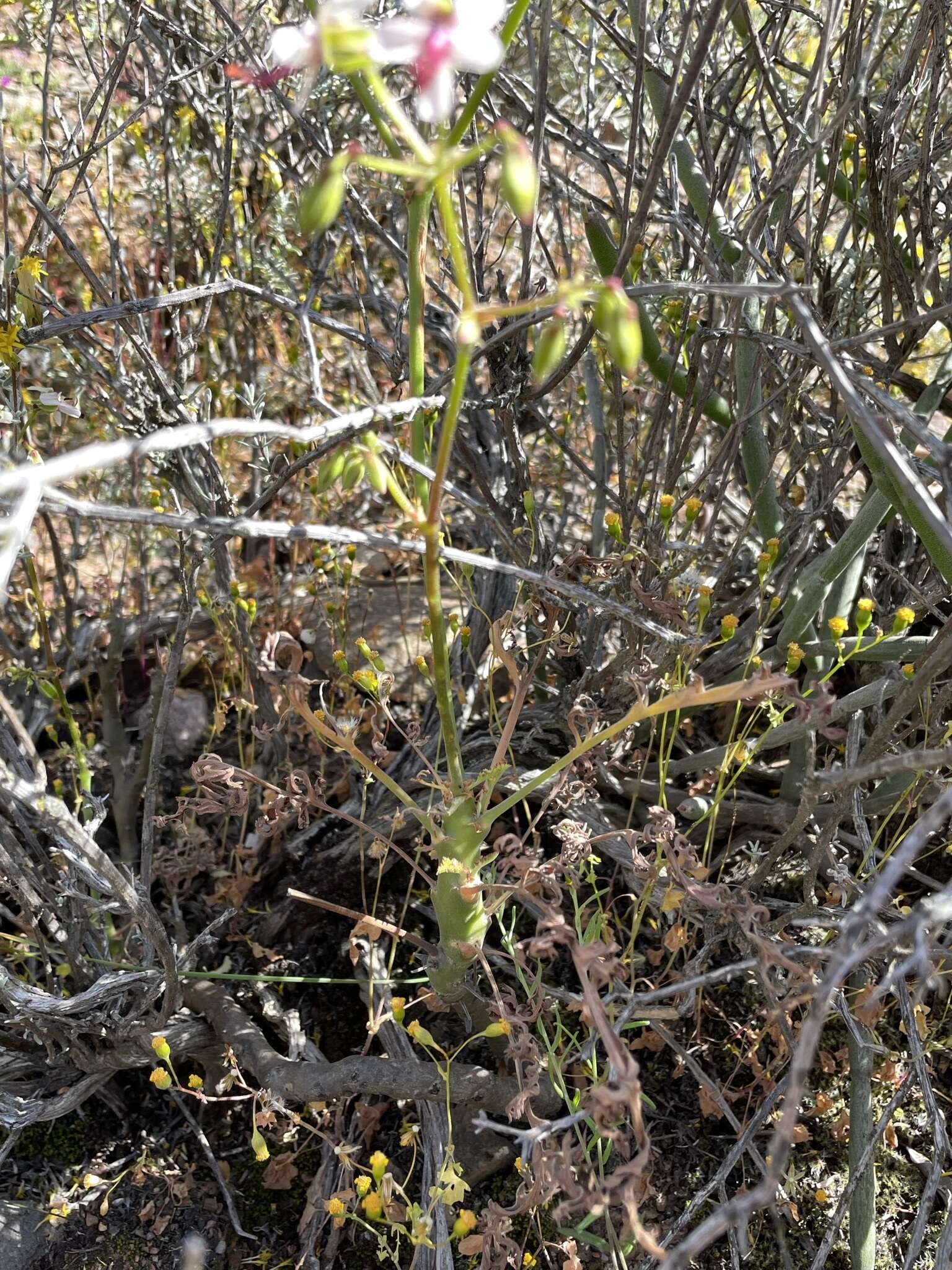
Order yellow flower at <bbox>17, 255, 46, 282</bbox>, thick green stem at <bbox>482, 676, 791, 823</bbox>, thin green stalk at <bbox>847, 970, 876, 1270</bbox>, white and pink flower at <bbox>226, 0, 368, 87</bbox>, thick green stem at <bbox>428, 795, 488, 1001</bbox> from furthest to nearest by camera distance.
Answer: yellow flower at <bbox>17, 255, 46, 282</bbox> < thin green stalk at <bbox>847, 970, 876, 1270</bbox> < thick green stem at <bbox>428, 795, 488, 1001</bbox> < thick green stem at <bbox>482, 676, 791, 823</bbox> < white and pink flower at <bbox>226, 0, 368, 87</bbox>

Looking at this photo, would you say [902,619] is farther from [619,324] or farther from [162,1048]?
[162,1048]

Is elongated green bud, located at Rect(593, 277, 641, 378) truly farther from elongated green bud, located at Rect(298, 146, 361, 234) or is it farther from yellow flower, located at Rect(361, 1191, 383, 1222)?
yellow flower, located at Rect(361, 1191, 383, 1222)

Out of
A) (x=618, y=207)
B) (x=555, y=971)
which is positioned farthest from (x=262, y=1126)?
(x=618, y=207)

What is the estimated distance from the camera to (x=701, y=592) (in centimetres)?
129

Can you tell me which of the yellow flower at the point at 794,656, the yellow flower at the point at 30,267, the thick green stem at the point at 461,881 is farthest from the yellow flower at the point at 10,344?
the yellow flower at the point at 794,656

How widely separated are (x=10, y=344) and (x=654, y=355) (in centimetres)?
100

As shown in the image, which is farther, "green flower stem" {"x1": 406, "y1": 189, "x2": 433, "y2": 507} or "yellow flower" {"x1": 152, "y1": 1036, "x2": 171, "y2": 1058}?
"yellow flower" {"x1": 152, "y1": 1036, "x2": 171, "y2": 1058}

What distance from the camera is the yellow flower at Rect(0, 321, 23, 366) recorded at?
1403mm

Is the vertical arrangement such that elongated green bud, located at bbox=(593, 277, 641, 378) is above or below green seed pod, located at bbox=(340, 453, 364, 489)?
above

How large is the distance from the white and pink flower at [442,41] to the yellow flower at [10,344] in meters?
0.94

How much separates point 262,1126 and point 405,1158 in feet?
0.75

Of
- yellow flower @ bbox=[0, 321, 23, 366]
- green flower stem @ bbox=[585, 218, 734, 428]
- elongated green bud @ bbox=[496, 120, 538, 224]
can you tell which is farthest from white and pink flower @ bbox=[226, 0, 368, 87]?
yellow flower @ bbox=[0, 321, 23, 366]

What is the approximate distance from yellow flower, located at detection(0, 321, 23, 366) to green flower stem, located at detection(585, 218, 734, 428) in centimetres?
87

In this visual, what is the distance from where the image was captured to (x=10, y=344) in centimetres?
141
